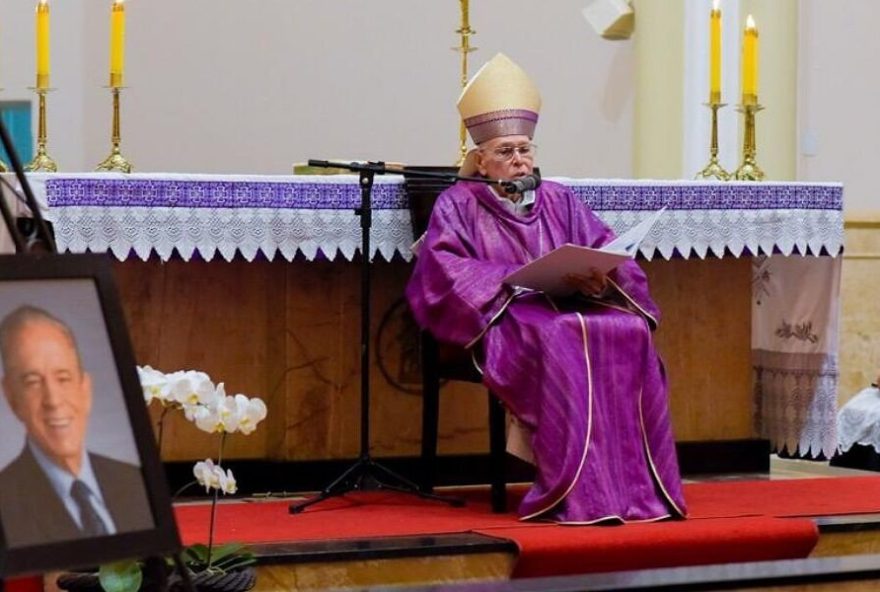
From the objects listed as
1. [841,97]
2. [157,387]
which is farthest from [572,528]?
[841,97]

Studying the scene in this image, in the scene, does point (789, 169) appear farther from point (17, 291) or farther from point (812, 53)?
point (17, 291)

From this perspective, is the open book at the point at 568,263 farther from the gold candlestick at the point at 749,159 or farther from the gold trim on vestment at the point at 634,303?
the gold candlestick at the point at 749,159

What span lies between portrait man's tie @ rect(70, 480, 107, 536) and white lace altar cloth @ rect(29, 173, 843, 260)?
11.4ft

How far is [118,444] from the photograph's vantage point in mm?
2070

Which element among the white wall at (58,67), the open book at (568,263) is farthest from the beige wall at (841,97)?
the open book at (568,263)

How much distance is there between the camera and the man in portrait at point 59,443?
2.00 metres

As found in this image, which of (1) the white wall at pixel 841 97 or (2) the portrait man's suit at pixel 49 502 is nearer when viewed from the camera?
(2) the portrait man's suit at pixel 49 502

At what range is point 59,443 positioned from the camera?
80.5 inches

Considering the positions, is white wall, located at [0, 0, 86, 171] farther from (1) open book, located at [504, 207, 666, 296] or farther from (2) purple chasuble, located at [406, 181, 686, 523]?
(1) open book, located at [504, 207, 666, 296]

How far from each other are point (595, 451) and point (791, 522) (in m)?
0.62

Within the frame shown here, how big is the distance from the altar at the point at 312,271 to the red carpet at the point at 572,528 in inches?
19.5

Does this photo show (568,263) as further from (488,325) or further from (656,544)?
(656,544)

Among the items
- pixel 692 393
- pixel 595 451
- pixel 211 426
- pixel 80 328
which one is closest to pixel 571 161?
pixel 692 393

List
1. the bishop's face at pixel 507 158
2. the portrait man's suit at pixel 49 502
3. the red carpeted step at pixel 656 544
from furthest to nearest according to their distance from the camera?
the bishop's face at pixel 507 158, the red carpeted step at pixel 656 544, the portrait man's suit at pixel 49 502
